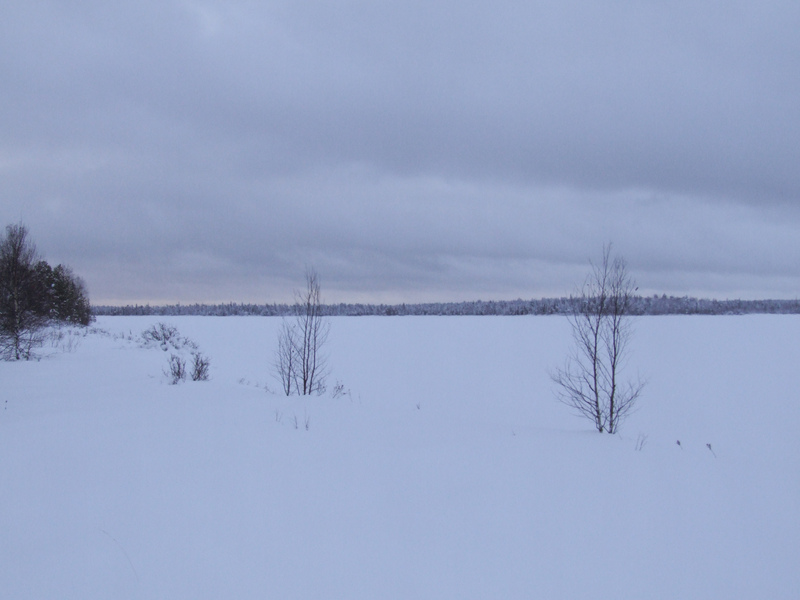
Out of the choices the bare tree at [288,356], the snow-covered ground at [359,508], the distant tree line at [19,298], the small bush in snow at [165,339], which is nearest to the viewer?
the snow-covered ground at [359,508]

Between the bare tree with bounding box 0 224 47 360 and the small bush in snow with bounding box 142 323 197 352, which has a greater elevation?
the bare tree with bounding box 0 224 47 360

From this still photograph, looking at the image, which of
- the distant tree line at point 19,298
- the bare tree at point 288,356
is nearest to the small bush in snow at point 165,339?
the distant tree line at point 19,298

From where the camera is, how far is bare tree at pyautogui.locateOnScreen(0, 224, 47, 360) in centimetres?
1627

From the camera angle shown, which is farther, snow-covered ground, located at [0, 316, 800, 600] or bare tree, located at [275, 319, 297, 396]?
bare tree, located at [275, 319, 297, 396]

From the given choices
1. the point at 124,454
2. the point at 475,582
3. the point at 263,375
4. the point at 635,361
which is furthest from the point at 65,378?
the point at 635,361

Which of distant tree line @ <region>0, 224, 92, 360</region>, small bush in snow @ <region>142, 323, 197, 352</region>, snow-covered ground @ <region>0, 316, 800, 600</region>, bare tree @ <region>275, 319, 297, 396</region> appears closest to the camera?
snow-covered ground @ <region>0, 316, 800, 600</region>

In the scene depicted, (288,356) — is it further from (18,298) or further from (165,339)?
(165,339)

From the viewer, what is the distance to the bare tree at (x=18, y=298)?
1627cm

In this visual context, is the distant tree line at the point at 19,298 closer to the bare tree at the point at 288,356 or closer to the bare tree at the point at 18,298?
the bare tree at the point at 18,298

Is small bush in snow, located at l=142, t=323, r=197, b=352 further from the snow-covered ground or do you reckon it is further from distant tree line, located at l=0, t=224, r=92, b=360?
the snow-covered ground

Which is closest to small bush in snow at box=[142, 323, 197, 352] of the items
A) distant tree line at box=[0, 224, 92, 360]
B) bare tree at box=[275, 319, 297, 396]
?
distant tree line at box=[0, 224, 92, 360]

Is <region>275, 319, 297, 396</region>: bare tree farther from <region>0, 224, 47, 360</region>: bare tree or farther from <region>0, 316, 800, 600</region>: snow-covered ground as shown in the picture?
<region>0, 224, 47, 360</region>: bare tree

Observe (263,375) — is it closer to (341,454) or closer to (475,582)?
(341,454)

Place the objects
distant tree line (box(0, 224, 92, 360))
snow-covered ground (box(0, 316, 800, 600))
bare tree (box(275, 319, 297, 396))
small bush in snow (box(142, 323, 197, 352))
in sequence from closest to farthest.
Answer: snow-covered ground (box(0, 316, 800, 600))
bare tree (box(275, 319, 297, 396))
distant tree line (box(0, 224, 92, 360))
small bush in snow (box(142, 323, 197, 352))
